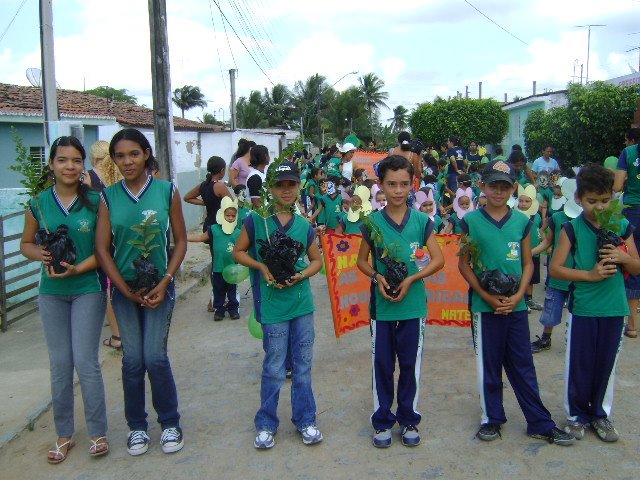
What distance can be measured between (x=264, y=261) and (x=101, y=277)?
1055mm

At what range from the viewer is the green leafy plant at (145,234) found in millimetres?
3930

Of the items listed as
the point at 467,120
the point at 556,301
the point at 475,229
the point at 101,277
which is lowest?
the point at 556,301

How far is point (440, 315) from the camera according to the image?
6.30 meters

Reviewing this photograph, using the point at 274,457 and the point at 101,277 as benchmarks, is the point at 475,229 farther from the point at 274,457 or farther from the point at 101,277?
the point at 101,277

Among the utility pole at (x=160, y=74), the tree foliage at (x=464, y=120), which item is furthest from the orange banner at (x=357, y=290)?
the tree foliage at (x=464, y=120)

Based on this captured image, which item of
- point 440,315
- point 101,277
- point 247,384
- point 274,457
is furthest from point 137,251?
point 440,315

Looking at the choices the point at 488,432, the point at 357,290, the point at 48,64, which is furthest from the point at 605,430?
the point at 48,64

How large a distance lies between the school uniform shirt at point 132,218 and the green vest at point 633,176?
470 centimetres

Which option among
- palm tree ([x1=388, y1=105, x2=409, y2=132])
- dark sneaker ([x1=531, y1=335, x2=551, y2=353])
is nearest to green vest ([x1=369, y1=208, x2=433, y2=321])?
dark sneaker ([x1=531, y1=335, x2=551, y2=353])

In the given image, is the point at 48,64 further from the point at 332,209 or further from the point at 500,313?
the point at 500,313

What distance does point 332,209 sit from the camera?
30.6 feet

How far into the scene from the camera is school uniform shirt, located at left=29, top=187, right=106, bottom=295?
407 centimetres

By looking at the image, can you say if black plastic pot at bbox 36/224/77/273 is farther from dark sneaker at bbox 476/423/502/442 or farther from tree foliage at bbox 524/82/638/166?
tree foliage at bbox 524/82/638/166

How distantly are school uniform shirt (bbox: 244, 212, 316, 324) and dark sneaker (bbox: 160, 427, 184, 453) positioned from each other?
93 cm
